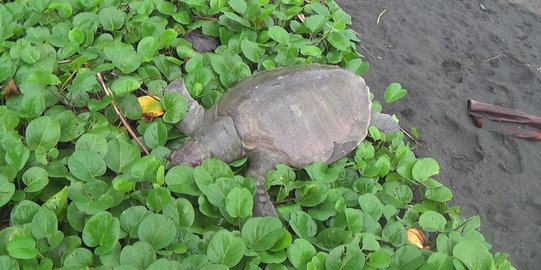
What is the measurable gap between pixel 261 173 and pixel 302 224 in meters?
0.35

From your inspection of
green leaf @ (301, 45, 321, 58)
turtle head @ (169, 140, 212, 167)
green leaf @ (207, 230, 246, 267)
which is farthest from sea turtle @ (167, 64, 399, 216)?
green leaf @ (207, 230, 246, 267)

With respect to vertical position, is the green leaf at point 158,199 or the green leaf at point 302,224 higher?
the green leaf at point 158,199

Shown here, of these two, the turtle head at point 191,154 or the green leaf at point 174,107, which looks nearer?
the turtle head at point 191,154

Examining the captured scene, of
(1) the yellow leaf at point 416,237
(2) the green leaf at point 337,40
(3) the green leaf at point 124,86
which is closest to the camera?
(1) the yellow leaf at point 416,237

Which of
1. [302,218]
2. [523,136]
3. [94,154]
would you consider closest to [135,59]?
[94,154]

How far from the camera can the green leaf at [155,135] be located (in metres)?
2.43

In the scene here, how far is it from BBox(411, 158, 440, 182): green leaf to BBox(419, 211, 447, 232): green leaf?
0.21m

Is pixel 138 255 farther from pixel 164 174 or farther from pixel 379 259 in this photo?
pixel 379 259

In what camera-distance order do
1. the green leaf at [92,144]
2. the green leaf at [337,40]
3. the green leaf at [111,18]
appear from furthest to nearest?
the green leaf at [337,40]
the green leaf at [111,18]
the green leaf at [92,144]

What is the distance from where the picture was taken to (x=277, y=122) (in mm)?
2572

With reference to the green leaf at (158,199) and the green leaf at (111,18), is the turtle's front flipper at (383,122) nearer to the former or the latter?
the green leaf at (158,199)

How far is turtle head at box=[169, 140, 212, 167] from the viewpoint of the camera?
237 centimetres

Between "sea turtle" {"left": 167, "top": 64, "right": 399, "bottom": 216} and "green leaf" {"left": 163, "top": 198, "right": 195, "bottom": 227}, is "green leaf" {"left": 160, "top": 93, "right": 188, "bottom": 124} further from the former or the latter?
"green leaf" {"left": 163, "top": 198, "right": 195, "bottom": 227}

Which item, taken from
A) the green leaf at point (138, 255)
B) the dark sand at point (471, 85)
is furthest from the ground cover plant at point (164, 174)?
the dark sand at point (471, 85)
